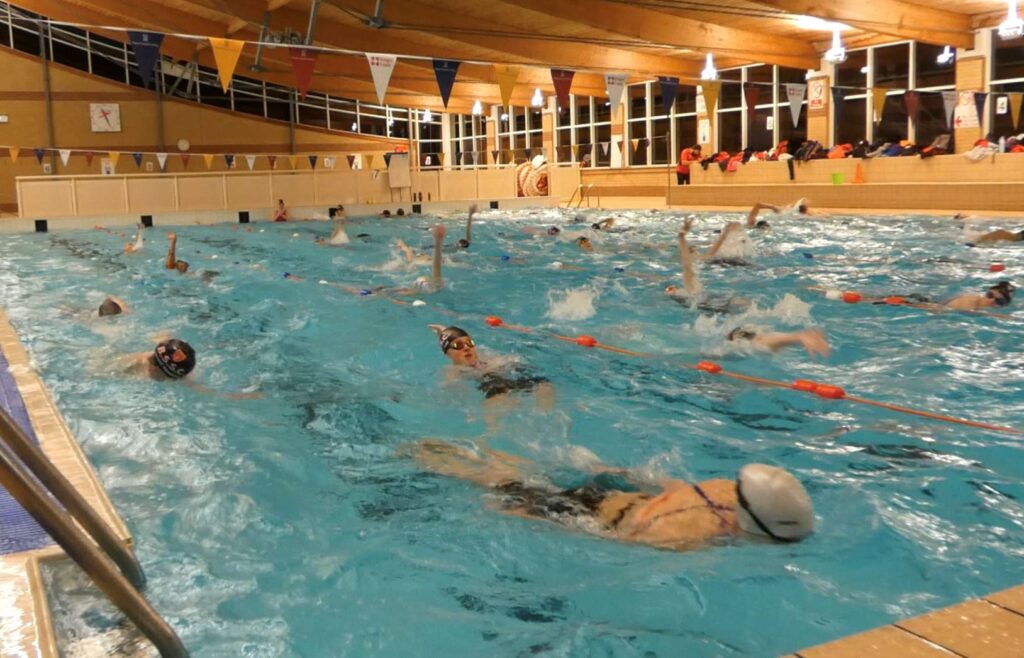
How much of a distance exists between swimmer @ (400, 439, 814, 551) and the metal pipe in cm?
167

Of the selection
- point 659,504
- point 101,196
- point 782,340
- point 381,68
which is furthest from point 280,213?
point 659,504

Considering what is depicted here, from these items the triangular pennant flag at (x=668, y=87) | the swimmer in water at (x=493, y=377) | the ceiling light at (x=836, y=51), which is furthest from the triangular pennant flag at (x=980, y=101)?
the swimmer in water at (x=493, y=377)

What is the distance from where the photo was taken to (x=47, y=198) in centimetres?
1931

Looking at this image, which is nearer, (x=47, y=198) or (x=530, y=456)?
(x=530, y=456)

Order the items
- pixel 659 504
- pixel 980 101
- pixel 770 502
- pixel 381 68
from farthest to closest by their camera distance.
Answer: pixel 980 101 → pixel 381 68 → pixel 659 504 → pixel 770 502

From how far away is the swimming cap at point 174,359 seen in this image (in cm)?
567

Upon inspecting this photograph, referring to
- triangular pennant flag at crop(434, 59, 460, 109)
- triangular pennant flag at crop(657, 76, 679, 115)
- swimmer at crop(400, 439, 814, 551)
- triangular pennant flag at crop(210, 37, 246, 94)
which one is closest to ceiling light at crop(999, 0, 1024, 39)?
triangular pennant flag at crop(657, 76, 679, 115)

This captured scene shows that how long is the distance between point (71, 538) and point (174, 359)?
4126 millimetres

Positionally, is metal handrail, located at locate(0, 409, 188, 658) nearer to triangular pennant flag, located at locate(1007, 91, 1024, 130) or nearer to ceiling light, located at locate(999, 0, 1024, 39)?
ceiling light, located at locate(999, 0, 1024, 39)

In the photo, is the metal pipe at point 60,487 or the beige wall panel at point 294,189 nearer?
the metal pipe at point 60,487

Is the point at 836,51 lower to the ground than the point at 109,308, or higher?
higher

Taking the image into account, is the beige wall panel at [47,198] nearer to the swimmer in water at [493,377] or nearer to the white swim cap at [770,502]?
the swimmer in water at [493,377]

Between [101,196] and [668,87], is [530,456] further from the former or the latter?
[101,196]

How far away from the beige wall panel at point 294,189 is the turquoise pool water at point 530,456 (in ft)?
39.8
